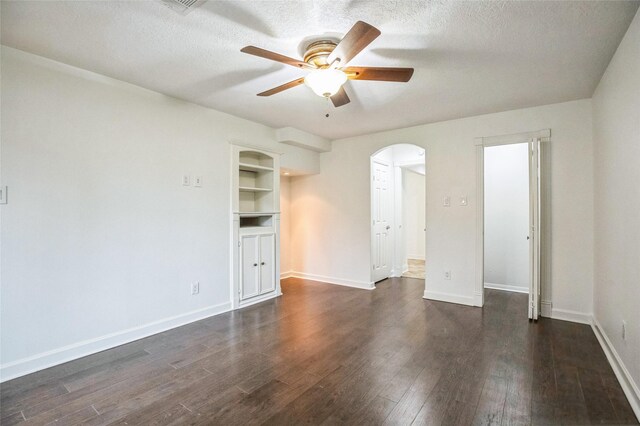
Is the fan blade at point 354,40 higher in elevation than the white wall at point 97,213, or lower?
higher

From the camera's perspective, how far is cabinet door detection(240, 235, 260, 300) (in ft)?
13.4

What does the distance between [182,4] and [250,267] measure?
3096 mm

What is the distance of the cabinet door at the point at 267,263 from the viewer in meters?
4.36

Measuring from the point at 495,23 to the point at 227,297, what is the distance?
150 inches

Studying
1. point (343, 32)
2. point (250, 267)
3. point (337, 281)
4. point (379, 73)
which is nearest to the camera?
point (343, 32)

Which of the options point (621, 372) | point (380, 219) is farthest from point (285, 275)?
point (621, 372)

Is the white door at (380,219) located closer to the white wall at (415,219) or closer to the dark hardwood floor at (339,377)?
the dark hardwood floor at (339,377)

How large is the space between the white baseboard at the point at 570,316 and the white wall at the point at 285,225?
13.3 ft

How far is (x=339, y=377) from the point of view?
2.31 metres

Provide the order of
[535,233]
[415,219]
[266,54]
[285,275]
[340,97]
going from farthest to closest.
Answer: [415,219] → [285,275] → [535,233] → [340,97] → [266,54]

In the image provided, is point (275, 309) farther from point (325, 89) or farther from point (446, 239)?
point (325, 89)

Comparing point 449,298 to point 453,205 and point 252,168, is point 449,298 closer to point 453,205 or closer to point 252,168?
point 453,205

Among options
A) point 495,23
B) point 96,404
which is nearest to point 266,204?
point 96,404

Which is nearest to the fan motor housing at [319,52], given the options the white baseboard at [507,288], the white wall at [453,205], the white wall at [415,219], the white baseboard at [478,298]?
the white wall at [453,205]
